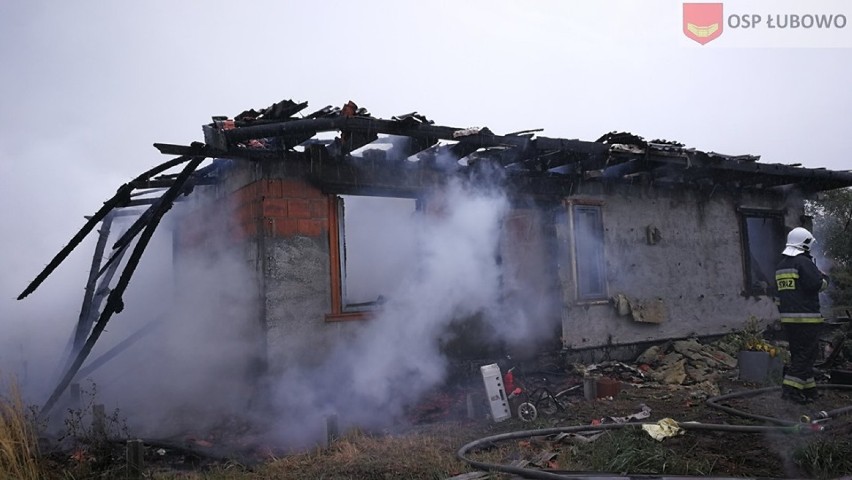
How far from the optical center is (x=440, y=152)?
8.23 metres

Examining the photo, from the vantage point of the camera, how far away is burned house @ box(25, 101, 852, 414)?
7363 mm

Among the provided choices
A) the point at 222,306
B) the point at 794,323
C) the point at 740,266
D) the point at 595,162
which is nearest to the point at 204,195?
the point at 222,306

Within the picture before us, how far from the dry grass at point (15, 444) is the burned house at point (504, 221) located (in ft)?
6.70

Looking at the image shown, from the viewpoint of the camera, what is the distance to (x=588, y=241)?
10109mm

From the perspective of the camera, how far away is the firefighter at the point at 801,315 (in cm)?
633

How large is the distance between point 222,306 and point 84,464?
12.0 ft

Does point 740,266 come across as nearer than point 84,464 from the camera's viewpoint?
No

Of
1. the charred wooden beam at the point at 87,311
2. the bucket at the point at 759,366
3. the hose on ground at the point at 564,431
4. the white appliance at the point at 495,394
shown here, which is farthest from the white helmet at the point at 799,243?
the charred wooden beam at the point at 87,311

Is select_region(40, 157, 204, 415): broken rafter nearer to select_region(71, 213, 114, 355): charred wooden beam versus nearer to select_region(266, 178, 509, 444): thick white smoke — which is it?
select_region(71, 213, 114, 355): charred wooden beam

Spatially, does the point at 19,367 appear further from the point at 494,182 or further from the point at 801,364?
the point at 801,364

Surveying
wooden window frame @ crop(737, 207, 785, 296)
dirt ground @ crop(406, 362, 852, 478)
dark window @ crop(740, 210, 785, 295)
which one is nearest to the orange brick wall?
dirt ground @ crop(406, 362, 852, 478)

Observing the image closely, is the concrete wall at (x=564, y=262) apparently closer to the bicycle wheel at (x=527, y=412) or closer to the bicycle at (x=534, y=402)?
the bicycle at (x=534, y=402)

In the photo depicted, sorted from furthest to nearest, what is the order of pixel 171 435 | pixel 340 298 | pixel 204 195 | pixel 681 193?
pixel 681 193 < pixel 204 195 < pixel 340 298 < pixel 171 435

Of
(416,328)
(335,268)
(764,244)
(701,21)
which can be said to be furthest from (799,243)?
(764,244)
